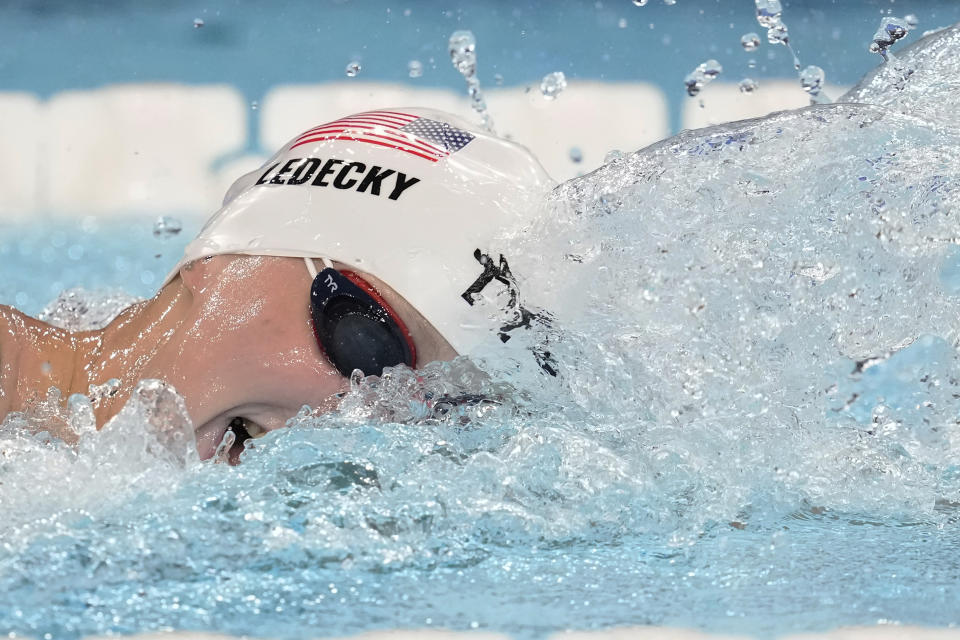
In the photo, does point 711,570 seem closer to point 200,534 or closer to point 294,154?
point 200,534

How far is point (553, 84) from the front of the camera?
2.58m

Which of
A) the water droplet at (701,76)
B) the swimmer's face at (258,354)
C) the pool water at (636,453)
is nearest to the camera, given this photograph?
the pool water at (636,453)

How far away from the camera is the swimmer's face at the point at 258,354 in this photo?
1054mm

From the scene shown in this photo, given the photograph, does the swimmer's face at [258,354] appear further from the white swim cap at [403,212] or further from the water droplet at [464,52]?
the water droplet at [464,52]

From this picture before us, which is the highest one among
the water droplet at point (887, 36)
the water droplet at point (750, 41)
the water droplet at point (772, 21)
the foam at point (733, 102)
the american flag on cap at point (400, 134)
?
the water droplet at point (772, 21)

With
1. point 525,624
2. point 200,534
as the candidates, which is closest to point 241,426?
point 200,534

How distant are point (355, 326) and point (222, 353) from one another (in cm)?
14

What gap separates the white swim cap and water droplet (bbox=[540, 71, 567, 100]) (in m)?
1.36

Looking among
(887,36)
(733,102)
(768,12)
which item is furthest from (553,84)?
(887,36)

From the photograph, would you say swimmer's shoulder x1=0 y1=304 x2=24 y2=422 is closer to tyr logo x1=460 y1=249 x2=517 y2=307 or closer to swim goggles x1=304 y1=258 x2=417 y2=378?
swim goggles x1=304 y1=258 x2=417 y2=378

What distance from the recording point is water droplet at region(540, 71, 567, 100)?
2539mm

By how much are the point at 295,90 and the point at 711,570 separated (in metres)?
2.04

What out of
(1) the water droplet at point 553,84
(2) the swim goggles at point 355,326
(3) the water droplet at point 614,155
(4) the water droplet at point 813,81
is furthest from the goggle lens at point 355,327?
(1) the water droplet at point 553,84

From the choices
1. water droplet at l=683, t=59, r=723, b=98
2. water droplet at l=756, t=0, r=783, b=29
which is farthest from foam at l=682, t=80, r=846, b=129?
water droplet at l=756, t=0, r=783, b=29
